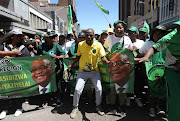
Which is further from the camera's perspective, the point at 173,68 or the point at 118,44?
the point at 118,44

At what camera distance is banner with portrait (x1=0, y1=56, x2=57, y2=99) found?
12.0 ft

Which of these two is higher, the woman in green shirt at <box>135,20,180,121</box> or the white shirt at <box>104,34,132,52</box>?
the white shirt at <box>104,34,132,52</box>

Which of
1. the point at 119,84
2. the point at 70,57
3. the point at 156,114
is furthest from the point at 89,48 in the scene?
the point at 156,114

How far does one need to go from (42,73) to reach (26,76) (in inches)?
16.2

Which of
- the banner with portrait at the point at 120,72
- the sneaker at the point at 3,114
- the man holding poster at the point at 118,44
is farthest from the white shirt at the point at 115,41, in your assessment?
the sneaker at the point at 3,114

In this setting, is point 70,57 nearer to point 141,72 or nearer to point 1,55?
point 1,55

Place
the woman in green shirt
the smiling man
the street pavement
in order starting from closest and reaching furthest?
the woman in green shirt
the street pavement
the smiling man

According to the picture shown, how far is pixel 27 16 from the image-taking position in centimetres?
2273

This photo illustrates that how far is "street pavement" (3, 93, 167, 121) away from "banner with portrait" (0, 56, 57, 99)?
1.61 ft

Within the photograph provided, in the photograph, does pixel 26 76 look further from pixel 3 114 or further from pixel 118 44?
pixel 118 44

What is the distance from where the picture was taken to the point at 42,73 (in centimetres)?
392

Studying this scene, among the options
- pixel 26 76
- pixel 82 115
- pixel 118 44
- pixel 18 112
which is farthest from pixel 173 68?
pixel 18 112

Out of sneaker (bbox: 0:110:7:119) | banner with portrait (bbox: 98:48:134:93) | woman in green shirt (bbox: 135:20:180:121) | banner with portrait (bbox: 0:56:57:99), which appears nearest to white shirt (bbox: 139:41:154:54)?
banner with portrait (bbox: 98:48:134:93)

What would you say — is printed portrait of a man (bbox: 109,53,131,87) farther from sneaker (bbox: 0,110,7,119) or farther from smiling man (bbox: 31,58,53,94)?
sneaker (bbox: 0,110,7,119)
